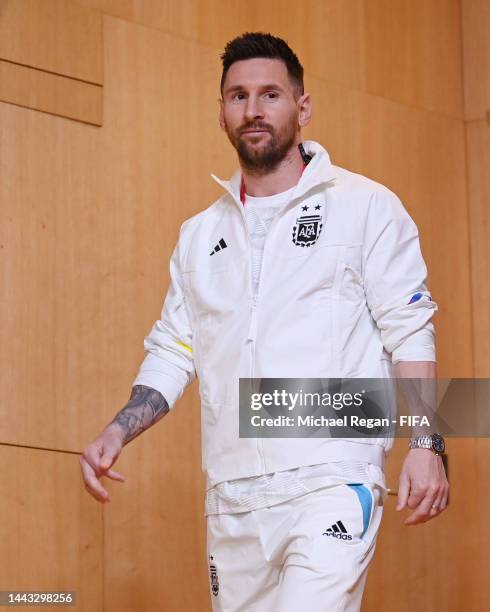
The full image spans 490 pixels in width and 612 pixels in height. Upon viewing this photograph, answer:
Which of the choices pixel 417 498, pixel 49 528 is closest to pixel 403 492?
pixel 417 498

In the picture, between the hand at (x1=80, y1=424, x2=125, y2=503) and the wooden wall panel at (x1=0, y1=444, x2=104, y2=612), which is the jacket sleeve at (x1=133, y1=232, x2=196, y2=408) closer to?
the hand at (x1=80, y1=424, x2=125, y2=503)

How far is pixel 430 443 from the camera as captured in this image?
303 cm

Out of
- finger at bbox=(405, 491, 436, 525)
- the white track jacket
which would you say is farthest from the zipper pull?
finger at bbox=(405, 491, 436, 525)

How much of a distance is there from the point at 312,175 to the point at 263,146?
163 millimetres

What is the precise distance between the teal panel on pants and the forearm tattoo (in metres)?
0.63

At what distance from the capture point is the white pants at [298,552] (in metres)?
2.90

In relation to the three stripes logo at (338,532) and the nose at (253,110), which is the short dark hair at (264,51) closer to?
the nose at (253,110)

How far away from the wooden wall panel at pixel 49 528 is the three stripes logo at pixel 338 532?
4.85 ft

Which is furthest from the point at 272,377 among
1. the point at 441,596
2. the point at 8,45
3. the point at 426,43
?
the point at 426,43

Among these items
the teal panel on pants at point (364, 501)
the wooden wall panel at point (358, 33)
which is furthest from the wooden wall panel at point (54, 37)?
the teal panel on pants at point (364, 501)

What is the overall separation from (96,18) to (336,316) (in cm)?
190

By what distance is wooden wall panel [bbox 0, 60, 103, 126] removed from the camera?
4.29m

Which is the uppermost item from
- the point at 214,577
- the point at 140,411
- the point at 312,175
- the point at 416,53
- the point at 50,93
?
the point at 416,53

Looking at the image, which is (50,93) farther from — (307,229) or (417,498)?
(417,498)
